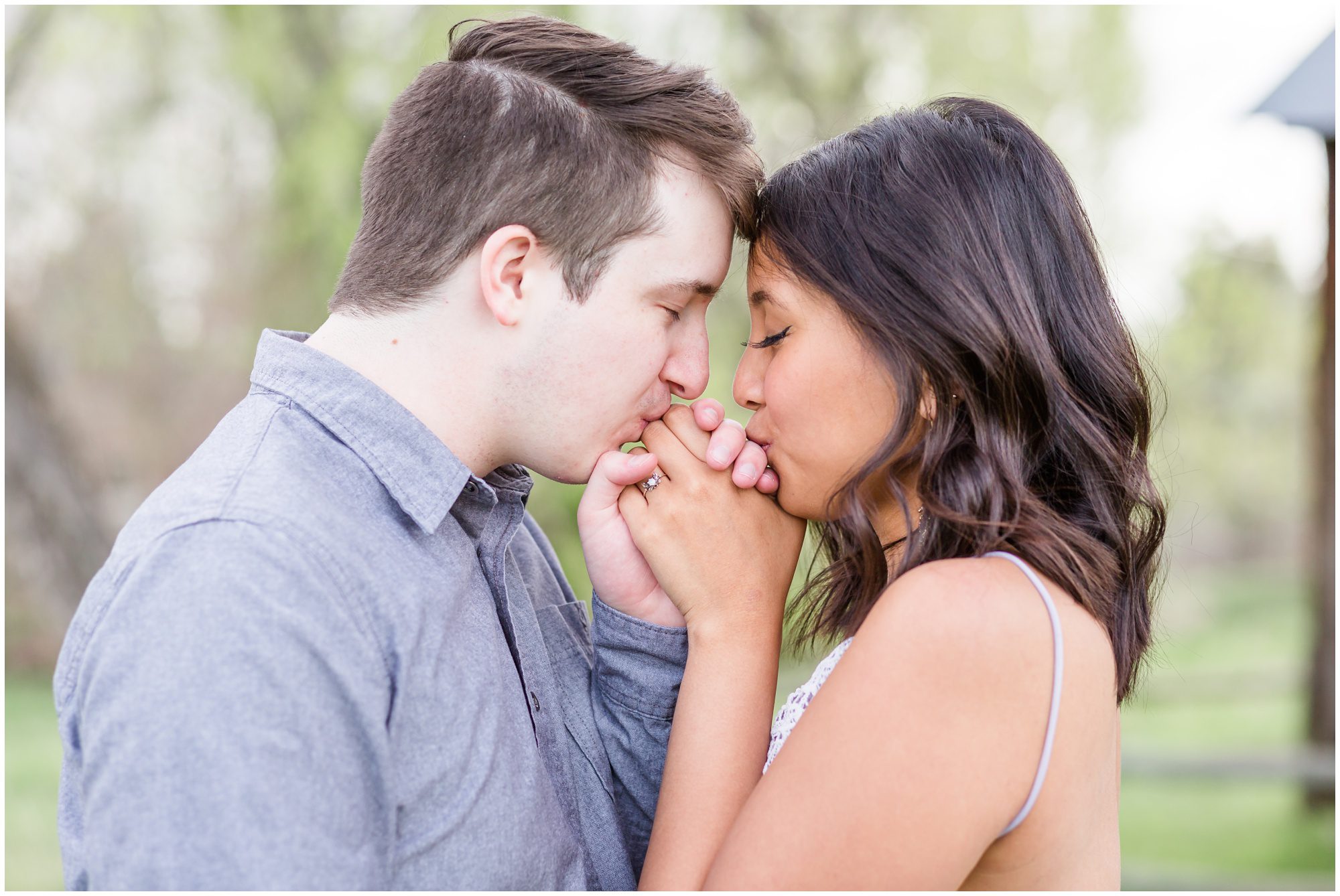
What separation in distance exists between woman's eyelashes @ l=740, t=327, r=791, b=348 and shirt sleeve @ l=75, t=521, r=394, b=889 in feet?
3.01

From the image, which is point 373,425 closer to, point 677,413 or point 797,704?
point 677,413

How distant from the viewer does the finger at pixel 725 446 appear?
1.94 metres

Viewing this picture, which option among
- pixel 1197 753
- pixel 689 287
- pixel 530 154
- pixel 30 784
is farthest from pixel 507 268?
pixel 30 784

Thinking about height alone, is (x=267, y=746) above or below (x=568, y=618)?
below

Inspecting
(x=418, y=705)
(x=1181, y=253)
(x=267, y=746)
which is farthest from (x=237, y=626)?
(x=1181, y=253)

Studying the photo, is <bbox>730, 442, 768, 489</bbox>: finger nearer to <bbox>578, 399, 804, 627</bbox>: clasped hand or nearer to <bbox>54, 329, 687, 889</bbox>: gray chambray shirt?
<bbox>578, 399, 804, 627</bbox>: clasped hand

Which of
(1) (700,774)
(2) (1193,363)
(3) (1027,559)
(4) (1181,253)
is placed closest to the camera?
(3) (1027,559)

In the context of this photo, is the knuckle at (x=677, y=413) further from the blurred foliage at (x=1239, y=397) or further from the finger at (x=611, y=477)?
the blurred foliage at (x=1239, y=397)

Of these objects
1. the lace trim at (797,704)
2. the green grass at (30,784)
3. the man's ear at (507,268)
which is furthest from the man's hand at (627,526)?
the green grass at (30,784)

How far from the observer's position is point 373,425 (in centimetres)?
157

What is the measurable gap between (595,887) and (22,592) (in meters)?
7.09

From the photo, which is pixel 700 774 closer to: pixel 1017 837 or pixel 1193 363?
pixel 1017 837

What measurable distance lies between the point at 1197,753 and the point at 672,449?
5.16 m

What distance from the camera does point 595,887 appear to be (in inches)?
71.2
